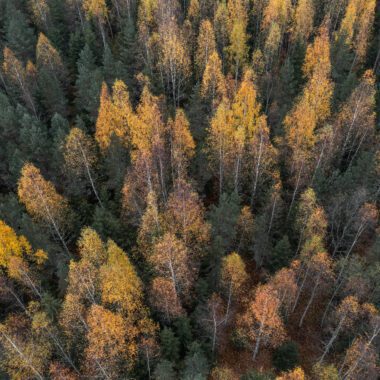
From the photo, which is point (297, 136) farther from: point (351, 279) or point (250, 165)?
point (351, 279)

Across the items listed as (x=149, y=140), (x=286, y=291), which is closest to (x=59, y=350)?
(x=286, y=291)

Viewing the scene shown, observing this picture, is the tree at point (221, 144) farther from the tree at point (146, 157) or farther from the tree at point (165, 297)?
the tree at point (165, 297)

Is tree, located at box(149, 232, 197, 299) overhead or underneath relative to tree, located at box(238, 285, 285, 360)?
overhead

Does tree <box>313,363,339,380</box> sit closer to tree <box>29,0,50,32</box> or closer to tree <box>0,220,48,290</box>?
tree <box>0,220,48,290</box>

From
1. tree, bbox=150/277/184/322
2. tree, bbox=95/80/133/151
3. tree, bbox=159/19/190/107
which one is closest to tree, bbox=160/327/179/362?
tree, bbox=150/277/184/322

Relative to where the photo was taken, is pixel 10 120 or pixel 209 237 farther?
pixel 10 120

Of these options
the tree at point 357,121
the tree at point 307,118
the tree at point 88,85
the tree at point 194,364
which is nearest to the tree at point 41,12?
the tree at point 88,85
